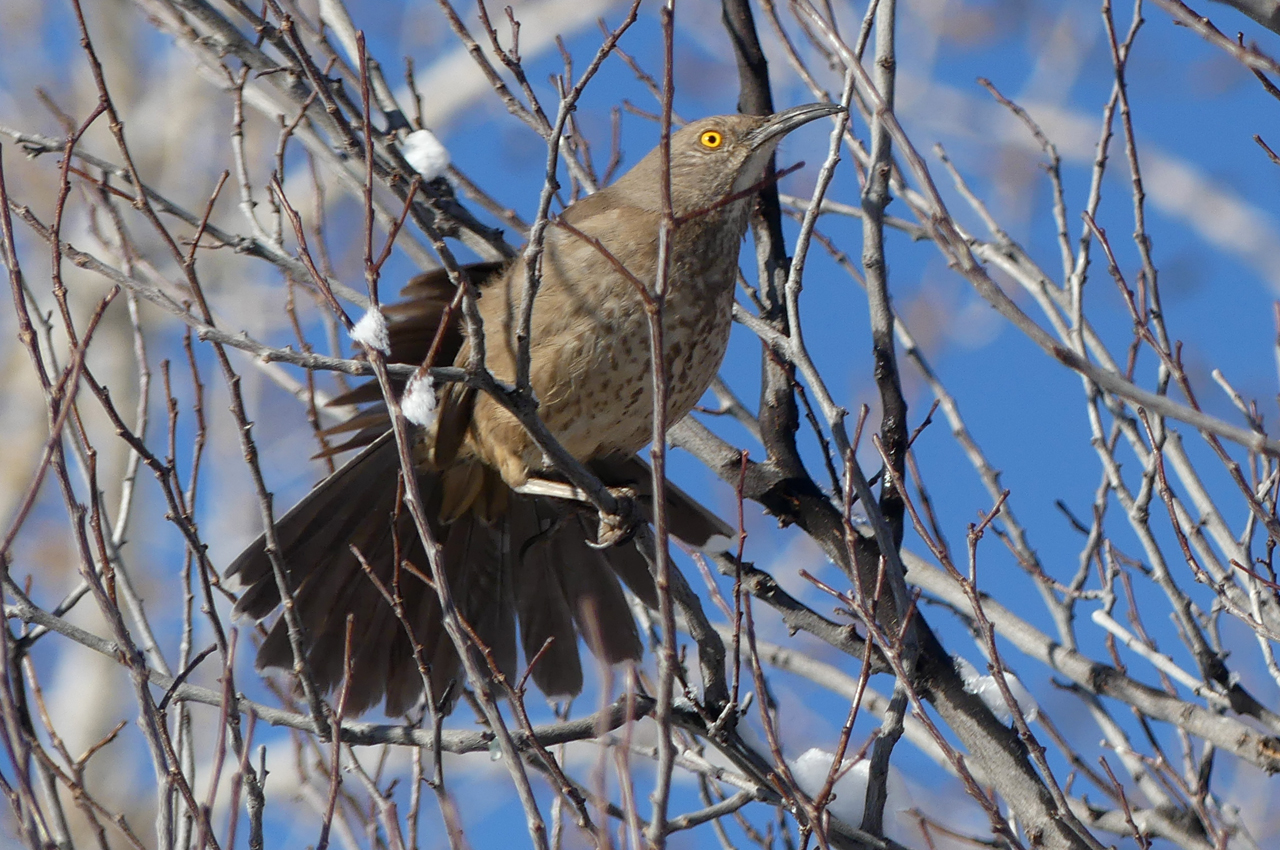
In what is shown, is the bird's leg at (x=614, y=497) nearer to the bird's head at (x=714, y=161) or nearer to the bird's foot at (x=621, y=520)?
the bird's foot at (x=621, y=520)

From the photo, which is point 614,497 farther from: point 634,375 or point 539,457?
point 539,457

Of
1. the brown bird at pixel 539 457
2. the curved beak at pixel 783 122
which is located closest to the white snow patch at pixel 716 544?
the brown bird at pixel 539 457

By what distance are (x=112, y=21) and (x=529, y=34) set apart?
12.2 ft

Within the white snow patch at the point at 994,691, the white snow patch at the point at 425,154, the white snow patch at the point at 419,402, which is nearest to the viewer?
the white snow patch at the point at 419,402

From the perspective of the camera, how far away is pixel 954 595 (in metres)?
3.52

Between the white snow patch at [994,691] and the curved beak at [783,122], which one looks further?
the curved beak at [783,122]

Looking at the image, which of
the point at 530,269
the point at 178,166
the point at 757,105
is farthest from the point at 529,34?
the point at 530,269

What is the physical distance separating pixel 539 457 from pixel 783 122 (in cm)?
118

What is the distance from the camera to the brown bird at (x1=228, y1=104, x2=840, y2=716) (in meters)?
3.42

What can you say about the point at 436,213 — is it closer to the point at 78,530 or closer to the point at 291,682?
the point at 291,682

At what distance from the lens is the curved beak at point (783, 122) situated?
143 inches

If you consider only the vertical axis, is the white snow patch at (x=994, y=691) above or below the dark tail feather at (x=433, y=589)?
below

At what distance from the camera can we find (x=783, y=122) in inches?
148

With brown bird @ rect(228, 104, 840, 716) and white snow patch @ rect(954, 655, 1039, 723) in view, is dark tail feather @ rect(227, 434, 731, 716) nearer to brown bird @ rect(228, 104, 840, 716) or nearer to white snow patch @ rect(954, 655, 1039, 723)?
Answer: brown bird @ rect(228, 104, 840, 716)
